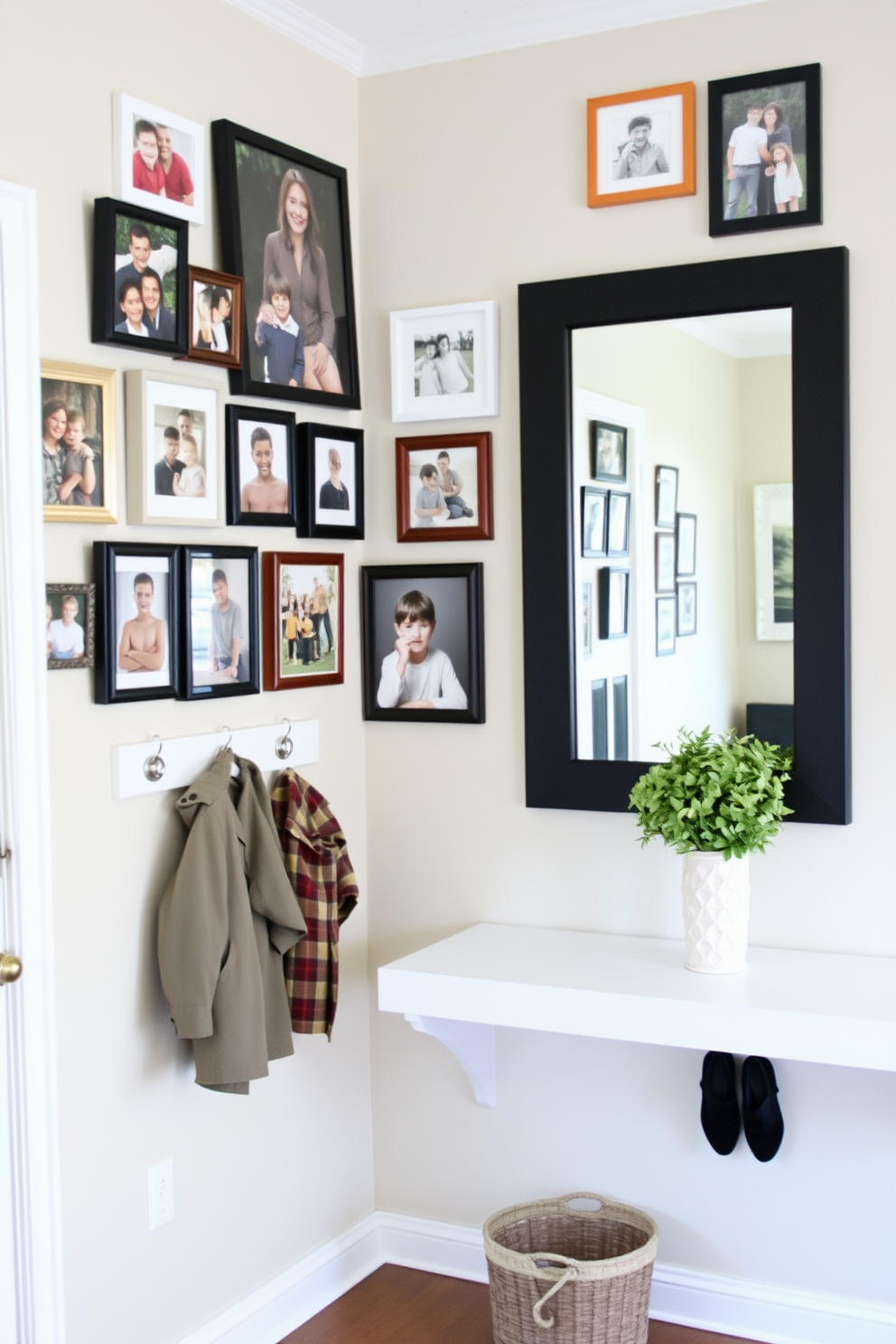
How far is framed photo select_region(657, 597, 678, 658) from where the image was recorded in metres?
2.57

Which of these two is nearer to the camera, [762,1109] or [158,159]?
[158,159]

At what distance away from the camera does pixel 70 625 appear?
6.97 ft

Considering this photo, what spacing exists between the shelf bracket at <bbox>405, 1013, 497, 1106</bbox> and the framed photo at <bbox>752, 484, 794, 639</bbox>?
0.96m

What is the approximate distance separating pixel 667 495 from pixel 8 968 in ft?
4.74

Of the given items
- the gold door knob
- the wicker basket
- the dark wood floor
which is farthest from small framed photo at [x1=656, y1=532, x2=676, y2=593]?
the dark wood floor

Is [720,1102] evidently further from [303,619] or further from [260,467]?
[260,467]

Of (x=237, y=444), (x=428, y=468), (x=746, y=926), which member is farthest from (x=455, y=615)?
(x=746, y=926)

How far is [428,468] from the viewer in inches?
110

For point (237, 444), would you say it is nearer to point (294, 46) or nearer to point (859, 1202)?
point (294, 46)

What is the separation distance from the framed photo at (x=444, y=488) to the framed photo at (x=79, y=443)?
2.52ft

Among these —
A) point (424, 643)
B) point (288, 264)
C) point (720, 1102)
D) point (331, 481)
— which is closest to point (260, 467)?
point (331, 481)

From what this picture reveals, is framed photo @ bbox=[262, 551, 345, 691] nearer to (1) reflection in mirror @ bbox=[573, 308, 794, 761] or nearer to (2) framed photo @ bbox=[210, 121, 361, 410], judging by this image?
(2) framed photo @ bbox=[210, 121, 361, 410]

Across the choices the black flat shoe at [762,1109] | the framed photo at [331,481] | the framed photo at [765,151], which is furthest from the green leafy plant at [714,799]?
the framed photo at [765,151]

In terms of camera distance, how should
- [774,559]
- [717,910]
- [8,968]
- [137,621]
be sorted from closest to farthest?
[8,968], [137,621], [717,910], [774,559]
